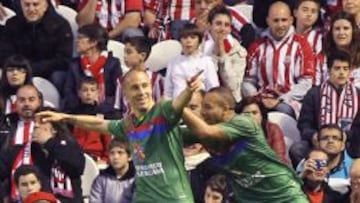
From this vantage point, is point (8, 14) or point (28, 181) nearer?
point (28, 181)

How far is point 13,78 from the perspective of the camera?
18875 millimetres

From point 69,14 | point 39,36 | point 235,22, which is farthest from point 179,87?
point 69,14

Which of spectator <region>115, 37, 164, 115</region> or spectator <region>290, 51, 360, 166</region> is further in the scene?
spectator <region>115, 37, 164, 115</region>

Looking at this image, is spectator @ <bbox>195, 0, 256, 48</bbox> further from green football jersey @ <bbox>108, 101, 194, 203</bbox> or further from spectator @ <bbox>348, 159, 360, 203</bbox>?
green football jersey @ <bbox>108, 101, 194, 203</bbox>

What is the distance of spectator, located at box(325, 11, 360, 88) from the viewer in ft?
62.8

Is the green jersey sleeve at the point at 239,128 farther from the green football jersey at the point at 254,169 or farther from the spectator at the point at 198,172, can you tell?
the spectator at the point at 198,172

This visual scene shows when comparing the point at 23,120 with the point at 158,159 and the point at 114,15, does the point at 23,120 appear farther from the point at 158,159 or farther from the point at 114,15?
the point at 158,159

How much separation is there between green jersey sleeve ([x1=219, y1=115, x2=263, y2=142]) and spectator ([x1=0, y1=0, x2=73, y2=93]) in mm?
5215

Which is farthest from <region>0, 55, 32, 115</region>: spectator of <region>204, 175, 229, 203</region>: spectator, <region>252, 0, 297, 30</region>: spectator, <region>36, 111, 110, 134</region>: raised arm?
<region>36, 111, 110, 134</region>: raised arm

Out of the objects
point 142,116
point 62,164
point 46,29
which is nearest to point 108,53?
point 46,29

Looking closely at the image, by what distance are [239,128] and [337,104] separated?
4085mm

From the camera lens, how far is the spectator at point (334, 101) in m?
18.6

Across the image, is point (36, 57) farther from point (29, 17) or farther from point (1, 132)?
point (1, 132)

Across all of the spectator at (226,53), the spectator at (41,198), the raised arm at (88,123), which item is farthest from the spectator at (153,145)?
the spectator at (226,53)
